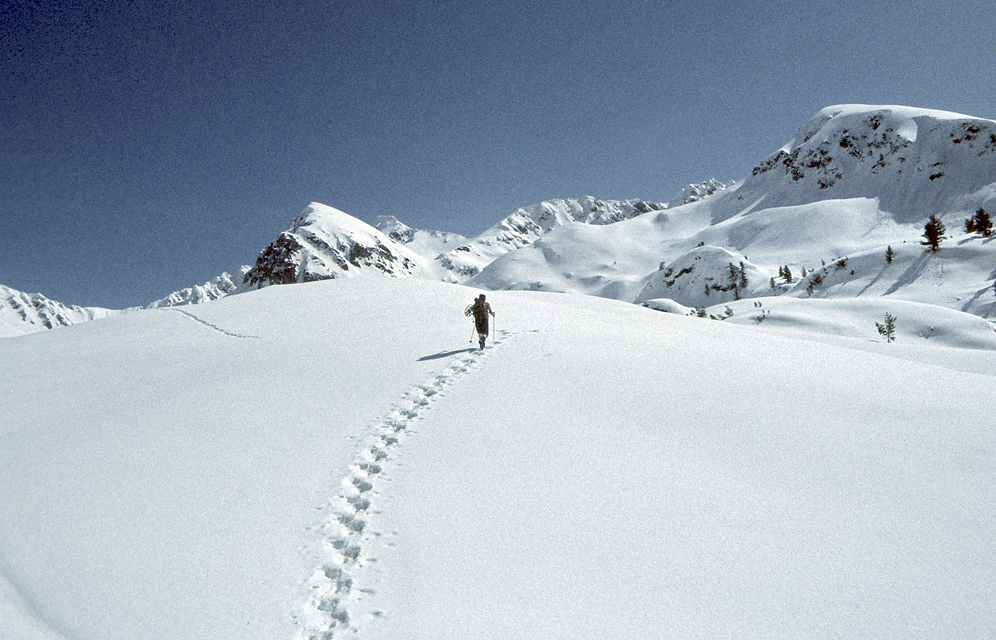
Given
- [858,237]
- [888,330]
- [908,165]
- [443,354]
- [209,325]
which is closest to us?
[443,354]

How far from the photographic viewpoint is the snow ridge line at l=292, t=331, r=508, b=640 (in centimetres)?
415

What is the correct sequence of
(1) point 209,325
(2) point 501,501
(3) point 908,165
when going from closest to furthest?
(2) point 501,501
(1) point 209,325
(3) point 908,165

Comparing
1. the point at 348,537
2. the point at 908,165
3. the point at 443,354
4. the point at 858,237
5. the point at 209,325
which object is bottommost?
the point at 348,537

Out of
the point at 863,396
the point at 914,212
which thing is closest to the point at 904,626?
the point at 863,396

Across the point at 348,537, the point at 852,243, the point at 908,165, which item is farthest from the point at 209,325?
the point at 908,165

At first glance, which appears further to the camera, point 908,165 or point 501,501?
point 908,165

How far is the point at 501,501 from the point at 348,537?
1.91 meters

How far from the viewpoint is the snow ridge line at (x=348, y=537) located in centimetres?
415

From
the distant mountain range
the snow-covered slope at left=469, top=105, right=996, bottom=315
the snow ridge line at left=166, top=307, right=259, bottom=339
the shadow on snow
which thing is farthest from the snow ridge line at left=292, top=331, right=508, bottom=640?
the snow-covered slope at left=469, top=105, right=996, bottom=315

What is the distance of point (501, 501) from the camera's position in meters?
5.95

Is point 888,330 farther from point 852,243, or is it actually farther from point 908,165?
point 908,165

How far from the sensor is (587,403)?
931cm

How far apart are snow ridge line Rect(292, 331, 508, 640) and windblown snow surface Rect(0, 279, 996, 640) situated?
0.03 metres

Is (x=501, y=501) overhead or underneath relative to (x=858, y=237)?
underneath
